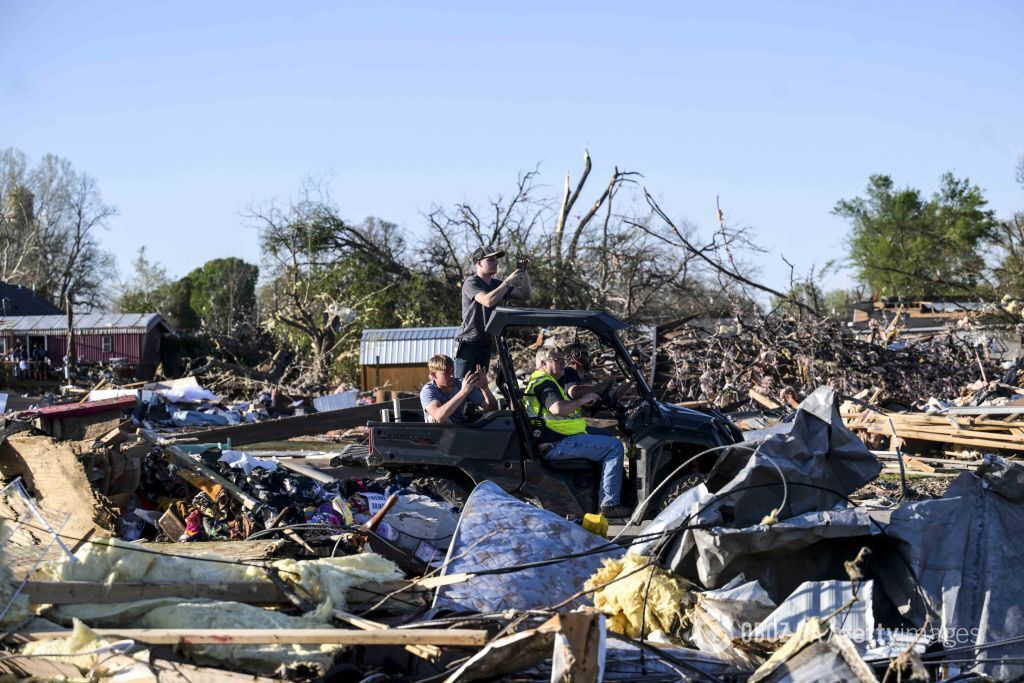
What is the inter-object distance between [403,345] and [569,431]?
15063 mm

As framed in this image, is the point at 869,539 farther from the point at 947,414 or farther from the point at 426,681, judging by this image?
the point at 947,414

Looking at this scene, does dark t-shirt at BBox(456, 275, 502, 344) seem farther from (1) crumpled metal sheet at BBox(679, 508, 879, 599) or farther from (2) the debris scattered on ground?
(1) crumpled metal sheet at BBox(679, 508, 879, 599)

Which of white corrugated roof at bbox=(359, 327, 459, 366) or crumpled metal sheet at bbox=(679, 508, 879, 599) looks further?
white corrugated roof at bbox=(359, 327, 459, 366)

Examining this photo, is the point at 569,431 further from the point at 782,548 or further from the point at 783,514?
the point at 782,548

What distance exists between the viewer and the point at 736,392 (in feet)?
54.1

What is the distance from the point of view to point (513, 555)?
548 centimetres

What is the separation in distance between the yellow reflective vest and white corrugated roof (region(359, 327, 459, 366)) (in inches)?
554

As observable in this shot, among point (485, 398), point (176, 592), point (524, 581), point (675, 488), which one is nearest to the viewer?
point (176, 592)

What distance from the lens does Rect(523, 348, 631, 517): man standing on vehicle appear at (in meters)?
7.61

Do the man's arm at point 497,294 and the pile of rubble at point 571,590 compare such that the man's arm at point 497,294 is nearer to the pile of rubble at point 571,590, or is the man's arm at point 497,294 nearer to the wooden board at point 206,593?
the pile of rubble at point 571,590

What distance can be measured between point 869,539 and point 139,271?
78.7m

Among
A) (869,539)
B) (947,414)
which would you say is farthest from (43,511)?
(947,414)

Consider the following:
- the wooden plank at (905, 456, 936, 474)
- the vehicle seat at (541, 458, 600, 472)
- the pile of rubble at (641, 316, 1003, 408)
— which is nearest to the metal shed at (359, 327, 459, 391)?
the pile of rubble at (641, 316, 1003, 408)

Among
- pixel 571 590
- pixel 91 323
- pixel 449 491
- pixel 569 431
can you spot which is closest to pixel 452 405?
pixel 449 491
